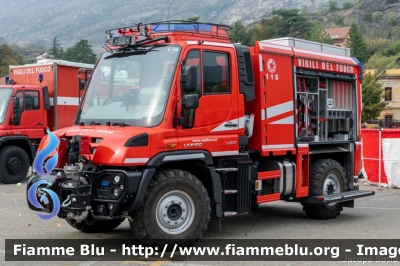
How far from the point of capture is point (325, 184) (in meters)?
10.5

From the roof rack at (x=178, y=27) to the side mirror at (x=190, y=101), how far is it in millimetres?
1216

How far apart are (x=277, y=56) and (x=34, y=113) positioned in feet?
29.1

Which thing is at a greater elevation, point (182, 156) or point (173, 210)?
point (182, 156)

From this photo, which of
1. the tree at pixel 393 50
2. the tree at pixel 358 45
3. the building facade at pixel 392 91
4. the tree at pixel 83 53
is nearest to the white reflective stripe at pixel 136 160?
the building facade at pixel 392 91

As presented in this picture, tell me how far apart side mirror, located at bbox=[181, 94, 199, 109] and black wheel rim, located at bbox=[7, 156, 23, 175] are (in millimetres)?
9775

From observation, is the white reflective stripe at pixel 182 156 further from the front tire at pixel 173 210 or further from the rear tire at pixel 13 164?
the rear tire at pixel 13 164

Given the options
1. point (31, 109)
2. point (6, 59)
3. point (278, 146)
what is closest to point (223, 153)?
point (278, 146)

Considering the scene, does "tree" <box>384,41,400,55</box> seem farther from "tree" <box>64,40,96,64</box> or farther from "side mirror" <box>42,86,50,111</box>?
"side mirror" <box>42,86,50,111</box>

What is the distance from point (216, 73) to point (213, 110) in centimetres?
56

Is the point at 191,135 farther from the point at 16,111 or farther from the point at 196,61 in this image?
the point at 16,111

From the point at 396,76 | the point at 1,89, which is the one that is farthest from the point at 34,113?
the point at 396,76

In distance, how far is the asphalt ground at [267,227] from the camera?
8727 millimetres

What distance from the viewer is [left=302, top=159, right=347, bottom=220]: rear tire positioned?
10265 millimetres

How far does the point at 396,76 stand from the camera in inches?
2643
